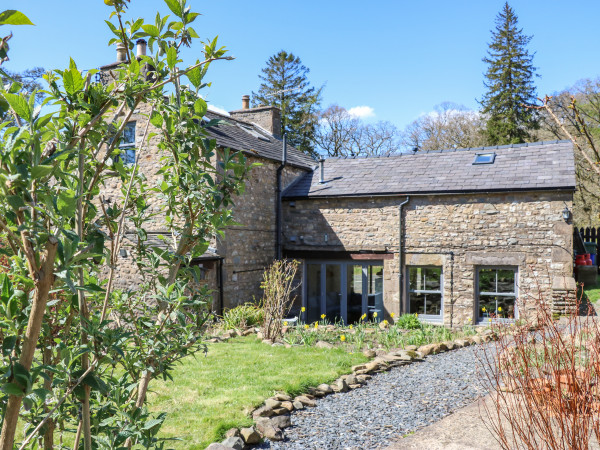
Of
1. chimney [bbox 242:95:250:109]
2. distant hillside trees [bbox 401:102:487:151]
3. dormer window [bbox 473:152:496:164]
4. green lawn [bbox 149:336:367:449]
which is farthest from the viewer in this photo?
distant hillside trees [bbox 401:102:487:151]

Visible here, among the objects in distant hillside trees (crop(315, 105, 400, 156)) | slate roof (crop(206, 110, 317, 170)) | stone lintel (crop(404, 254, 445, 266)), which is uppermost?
distant hillside trees (crop(315, 105, 400, 156))

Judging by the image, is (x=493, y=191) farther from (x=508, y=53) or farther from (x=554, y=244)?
(x=508, y=53)

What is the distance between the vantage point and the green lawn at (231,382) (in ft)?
18.5

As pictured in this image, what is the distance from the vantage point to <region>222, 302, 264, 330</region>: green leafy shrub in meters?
12.0

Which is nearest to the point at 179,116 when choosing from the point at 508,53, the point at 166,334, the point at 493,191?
the point at 166,334

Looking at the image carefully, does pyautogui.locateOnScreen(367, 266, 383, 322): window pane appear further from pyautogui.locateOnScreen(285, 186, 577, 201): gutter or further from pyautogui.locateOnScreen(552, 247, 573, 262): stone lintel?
pyautogui.locateOnScreen(552, 247, 573, 262): stone lintel

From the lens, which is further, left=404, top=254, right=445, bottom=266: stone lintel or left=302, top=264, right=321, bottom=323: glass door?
left=302, top=264, right=321, bottom=323: glass door

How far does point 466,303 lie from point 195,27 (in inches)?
517

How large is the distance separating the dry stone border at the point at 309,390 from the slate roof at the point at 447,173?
4.94 meters

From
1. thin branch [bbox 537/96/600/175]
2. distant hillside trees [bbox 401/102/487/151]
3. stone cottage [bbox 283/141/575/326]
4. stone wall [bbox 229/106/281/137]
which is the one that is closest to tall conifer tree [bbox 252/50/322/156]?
distant hillside trees [bbox 401/102/487/151]

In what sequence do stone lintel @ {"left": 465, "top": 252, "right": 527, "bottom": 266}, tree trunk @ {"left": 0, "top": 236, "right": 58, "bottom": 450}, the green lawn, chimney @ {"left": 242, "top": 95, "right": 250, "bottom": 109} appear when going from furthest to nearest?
chimney @ {"left": 242, "top": 95, "right": 250, "bottom": 109}
stone lintel @ {"left": 465, "top": 252, "right": 527, "bottom": 266}
the green lawn
tree trunk @ {"left": 0, "top": 236, "right": 58, "bottom": 450}

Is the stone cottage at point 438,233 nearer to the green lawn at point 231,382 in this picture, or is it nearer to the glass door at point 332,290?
the glass door at point 332,290

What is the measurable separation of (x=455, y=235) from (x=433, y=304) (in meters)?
2.14

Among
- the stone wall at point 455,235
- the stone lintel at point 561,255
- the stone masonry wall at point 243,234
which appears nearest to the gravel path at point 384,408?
the stone wall at point 455,235
